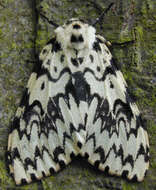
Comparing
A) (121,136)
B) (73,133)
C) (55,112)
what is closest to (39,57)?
(55,112)

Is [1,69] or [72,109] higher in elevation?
[1,69]

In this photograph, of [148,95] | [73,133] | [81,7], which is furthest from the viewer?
[81,7]

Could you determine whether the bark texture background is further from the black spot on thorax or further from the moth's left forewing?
the black spot on thorax

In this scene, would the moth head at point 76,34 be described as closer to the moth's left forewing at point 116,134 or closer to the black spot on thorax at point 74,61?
the black spot on thorax at point 74,61

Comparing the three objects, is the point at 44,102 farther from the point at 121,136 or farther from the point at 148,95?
the point at 148,95

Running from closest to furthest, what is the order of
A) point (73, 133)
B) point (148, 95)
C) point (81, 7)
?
point (73, 133), point (148, 95), point (81, 7)

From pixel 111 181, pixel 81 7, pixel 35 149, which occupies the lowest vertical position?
pixel 111 181

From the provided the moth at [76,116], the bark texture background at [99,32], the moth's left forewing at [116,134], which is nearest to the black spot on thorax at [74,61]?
the moth at [76,116]

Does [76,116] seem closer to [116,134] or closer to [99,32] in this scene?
[116,134]
